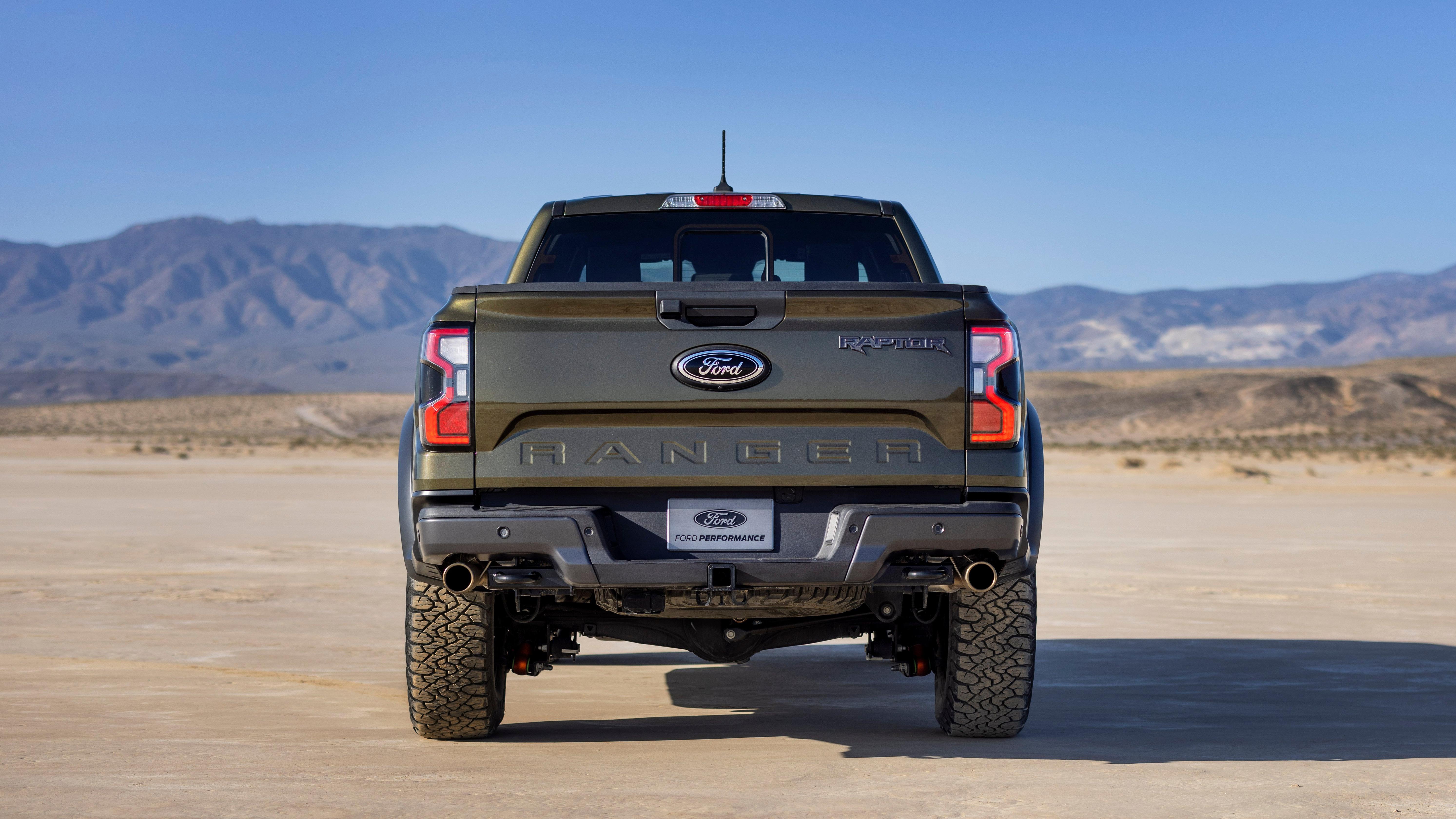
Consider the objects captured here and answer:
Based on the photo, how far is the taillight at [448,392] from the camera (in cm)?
502

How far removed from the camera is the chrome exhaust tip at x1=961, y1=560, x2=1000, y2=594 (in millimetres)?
5137

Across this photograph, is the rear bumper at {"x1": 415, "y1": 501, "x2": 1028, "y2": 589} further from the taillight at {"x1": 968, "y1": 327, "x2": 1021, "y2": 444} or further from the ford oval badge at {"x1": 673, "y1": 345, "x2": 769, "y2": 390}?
the ford oval badge at {"x1": 673, "y1": 345, "x2": 769, "y2": 390}

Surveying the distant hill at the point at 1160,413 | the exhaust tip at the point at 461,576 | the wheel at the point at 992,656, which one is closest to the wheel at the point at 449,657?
the exhaust tip at the point at 461,576

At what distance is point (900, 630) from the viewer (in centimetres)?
627

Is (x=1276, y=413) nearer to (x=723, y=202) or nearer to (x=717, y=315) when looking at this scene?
(x=723, y=202)

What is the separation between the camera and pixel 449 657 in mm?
5816

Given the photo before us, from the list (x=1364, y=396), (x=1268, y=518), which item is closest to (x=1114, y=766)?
(x=1268, y=518)

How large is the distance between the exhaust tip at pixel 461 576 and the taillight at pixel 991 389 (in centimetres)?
180

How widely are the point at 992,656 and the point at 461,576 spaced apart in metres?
2.18

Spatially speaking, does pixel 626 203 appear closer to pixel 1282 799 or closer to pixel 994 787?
pixel 994 787

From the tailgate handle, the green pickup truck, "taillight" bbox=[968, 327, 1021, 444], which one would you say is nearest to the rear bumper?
the green pickup truck

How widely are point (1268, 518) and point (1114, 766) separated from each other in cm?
1870

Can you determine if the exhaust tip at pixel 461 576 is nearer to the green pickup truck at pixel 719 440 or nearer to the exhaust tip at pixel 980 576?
the green pickup truck at pixel 719 440

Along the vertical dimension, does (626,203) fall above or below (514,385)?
above
